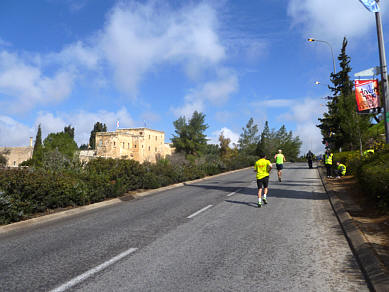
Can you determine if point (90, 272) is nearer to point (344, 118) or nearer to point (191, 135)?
point (344, 118)

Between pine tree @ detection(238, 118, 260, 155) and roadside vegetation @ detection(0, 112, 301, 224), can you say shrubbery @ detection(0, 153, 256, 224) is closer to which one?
roadside vegetation @ detection(0, 112, 301, 224)

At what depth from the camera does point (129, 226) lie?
Result: 7.39m

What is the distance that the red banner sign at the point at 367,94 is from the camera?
31.0 ft

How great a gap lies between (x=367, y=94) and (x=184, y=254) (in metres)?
8.01

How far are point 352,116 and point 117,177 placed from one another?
17.9 meters

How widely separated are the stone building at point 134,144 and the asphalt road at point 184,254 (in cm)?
4790

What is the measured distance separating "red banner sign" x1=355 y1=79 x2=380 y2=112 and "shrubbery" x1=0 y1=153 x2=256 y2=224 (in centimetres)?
984

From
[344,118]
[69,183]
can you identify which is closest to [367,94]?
[69,183]

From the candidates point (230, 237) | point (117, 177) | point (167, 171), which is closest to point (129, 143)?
point (167, 171)

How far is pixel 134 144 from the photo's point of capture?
68.3 m

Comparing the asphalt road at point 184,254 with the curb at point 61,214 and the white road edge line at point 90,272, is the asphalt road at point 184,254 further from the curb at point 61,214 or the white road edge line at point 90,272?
the curb at point 61,214

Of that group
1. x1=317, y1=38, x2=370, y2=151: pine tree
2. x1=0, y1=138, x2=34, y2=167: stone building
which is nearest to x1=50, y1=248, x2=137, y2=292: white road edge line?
x1=317, y1=38, x2=370, y2=151: pine tree

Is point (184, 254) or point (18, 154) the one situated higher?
point (18, 154)

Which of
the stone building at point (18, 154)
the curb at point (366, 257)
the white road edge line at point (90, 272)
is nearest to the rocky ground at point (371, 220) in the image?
the curb at point (366, 257)
